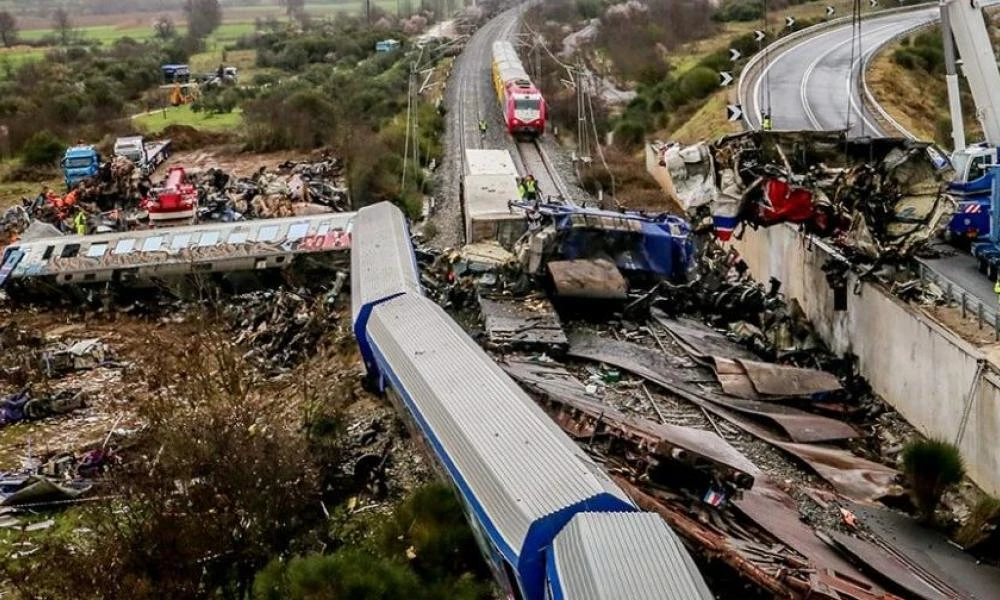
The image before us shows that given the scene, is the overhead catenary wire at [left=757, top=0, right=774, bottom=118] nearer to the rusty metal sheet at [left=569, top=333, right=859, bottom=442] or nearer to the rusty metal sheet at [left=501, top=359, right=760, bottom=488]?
the rusty metal sheet at [left=569, top=333, right=859, bottom=442]

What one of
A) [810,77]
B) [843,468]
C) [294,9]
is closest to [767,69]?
[810,77]

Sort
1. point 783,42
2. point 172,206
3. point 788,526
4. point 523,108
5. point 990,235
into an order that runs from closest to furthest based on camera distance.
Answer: point 788,526 < point 990,235 < point 172,206 < point 523,108 < point 783,42

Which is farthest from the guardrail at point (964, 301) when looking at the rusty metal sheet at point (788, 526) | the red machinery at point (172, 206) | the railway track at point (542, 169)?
the red machinery at point (172, 206)

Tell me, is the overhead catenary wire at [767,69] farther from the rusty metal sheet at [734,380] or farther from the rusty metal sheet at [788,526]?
the rusty metal sheet at [788,526]

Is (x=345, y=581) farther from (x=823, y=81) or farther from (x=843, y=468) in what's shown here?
(x=823, y=81)

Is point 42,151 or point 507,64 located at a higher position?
point 507,64

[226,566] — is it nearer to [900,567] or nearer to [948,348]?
[900,567]

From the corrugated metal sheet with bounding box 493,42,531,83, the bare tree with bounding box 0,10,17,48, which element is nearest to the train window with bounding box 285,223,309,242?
the corrugated metal sheet with bounding box 493,42,531,83
